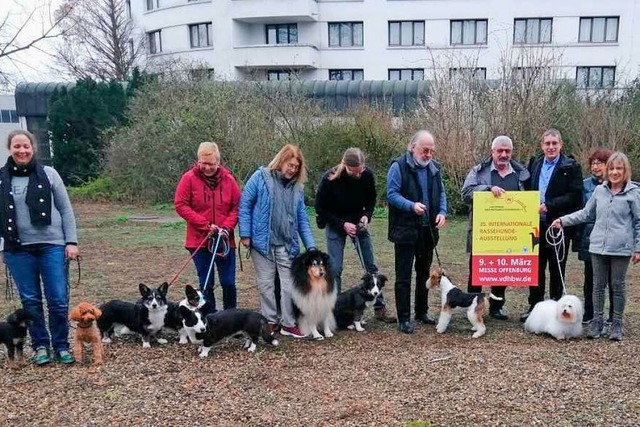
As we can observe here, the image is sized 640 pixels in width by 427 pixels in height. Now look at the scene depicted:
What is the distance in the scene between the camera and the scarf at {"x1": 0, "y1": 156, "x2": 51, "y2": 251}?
4.37 m

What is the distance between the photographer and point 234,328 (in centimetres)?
507

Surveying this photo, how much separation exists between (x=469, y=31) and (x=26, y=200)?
3400cm

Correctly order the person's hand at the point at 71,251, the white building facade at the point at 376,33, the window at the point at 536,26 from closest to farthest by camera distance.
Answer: the person's hand at the point at 71,251 < the white building facade at the point at 376,33 < the window at the point at 536,26

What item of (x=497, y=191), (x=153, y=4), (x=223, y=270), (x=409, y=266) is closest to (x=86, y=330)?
(x=223, y=270)

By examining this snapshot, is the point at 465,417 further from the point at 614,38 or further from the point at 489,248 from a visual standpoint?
the point at 614,38

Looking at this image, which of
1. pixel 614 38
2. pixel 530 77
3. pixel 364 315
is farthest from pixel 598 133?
pixel 614 38

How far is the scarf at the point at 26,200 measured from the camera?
437 cm

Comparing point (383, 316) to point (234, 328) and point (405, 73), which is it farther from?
point (405, 73)

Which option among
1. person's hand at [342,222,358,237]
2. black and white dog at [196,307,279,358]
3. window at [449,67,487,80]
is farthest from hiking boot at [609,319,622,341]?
window at [449,67,487,80]

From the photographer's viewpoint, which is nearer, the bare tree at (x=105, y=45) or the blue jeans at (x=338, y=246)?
the blue jeans at (x=338, y=246)

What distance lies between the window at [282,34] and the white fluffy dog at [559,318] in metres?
32.5

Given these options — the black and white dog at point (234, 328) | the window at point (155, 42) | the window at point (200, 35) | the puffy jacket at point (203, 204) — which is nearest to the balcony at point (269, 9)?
the window at point (200, 35)

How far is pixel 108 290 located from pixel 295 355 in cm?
376

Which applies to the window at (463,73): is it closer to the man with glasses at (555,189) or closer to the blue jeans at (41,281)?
the man with glasses at (555,189)
